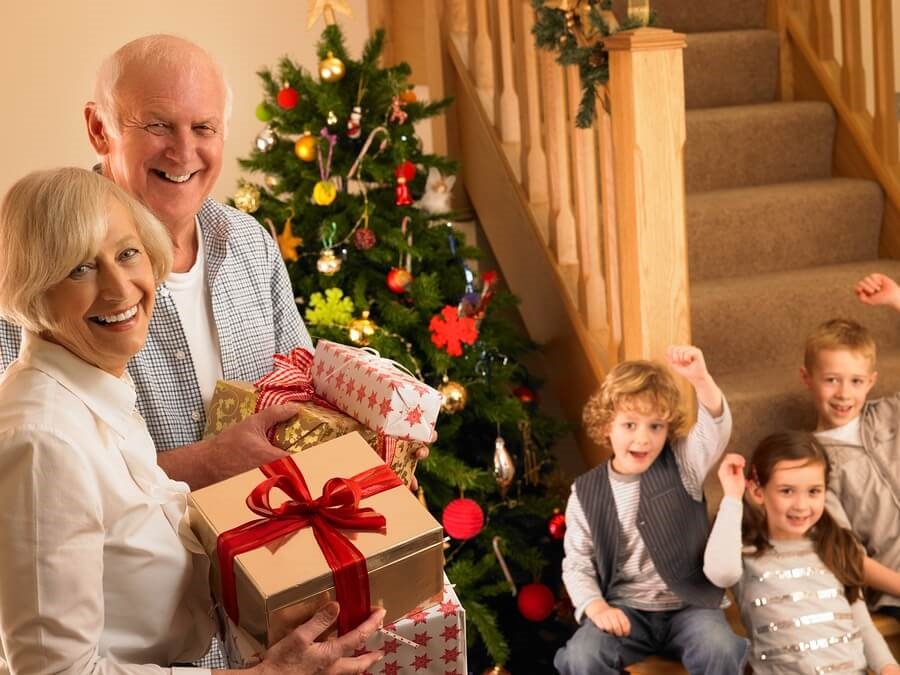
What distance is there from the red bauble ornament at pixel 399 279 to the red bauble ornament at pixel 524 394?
0.52 meters

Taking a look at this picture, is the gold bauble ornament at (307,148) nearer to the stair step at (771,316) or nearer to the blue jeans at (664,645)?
the stair step at (771,316)

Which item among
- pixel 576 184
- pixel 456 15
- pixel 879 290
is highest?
pixel 456 15

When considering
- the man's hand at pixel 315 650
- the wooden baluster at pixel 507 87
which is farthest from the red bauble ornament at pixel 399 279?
the man's hand at pixel 315 650

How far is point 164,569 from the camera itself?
52.6 inches

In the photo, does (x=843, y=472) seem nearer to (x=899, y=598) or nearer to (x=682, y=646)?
(x=899, y=598)

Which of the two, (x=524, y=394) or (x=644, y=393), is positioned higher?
(x=644, y=393)

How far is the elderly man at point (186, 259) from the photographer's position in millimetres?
1636

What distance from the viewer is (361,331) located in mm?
2943

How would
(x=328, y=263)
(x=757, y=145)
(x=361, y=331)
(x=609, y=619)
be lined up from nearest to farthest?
(x=609, y=619) → (x=361, y=331) → (x=328, y=263) → (x=757, y=145)

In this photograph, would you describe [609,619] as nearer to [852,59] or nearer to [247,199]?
[247,199]

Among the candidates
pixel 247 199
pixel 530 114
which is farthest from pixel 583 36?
pixel 247 199

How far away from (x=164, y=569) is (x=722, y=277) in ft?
8.86

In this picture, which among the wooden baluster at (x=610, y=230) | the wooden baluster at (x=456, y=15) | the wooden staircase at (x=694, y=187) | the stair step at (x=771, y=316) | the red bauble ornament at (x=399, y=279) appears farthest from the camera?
the wooden baluster at (x=456, y=15)

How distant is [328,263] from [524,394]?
0.75 metres
